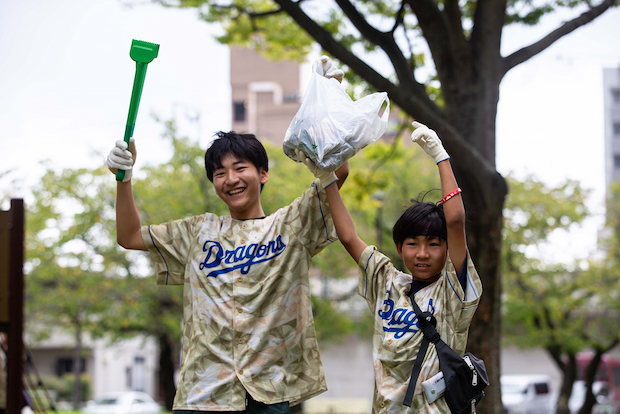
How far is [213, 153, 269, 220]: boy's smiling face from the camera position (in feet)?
9.25

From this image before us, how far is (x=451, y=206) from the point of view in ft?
8.11

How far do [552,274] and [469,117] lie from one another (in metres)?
10.7

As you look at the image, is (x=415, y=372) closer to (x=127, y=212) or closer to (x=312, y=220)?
(x=312, y=220)

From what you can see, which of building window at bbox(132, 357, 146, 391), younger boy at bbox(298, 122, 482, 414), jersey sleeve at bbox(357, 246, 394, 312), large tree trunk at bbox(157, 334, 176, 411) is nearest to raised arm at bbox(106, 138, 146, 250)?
younger boy at bbox(298, 122, 482, 414)

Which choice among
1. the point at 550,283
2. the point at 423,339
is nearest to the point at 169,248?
the point at 423,339

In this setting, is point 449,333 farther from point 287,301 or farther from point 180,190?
point 180,190

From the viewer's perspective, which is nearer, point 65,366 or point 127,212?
point 127,212

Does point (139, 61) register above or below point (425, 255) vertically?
above

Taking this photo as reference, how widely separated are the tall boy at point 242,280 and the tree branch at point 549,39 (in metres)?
2.76

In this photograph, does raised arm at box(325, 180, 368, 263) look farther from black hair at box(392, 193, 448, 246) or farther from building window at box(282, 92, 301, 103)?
building window at box(282, 92, 301, 103)

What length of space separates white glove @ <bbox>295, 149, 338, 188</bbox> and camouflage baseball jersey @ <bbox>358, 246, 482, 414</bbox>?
548mm

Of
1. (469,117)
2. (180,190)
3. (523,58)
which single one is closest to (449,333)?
(469,117)

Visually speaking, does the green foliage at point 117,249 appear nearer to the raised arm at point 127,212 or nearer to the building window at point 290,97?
the raised arm at point 127,212

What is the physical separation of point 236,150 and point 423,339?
3.85ft
